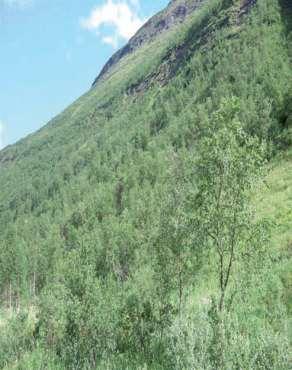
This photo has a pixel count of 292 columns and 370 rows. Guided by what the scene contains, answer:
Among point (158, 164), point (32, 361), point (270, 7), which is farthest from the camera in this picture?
point (270, 7)

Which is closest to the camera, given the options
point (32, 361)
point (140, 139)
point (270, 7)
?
point (32, 361)

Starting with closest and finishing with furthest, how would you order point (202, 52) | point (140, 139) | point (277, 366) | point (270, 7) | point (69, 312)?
point (277, 366)
point (69, 312)
point (270, 7)
point (140, 139)
point (202, 52)

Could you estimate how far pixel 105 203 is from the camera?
141 meters

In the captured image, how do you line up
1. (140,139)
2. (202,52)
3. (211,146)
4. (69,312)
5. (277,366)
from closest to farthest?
(277,366)
(211,146)
(69,312)
(140,139)
(202,52)

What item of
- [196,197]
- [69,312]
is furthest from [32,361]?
[196,197]

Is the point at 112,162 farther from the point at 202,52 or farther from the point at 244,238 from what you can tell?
the point at 244,238

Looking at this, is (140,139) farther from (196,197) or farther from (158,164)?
(196,197)

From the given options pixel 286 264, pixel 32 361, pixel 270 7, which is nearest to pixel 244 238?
pixel 286 264

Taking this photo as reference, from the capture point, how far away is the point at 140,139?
176000 mm

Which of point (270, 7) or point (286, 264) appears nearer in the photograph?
point (286, 264)

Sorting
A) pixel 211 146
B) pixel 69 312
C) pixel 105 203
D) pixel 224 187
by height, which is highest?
pixel 211 146

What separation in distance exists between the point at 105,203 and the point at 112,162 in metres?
43.8

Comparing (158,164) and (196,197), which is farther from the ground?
(196,197)

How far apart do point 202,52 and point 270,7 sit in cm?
3858
